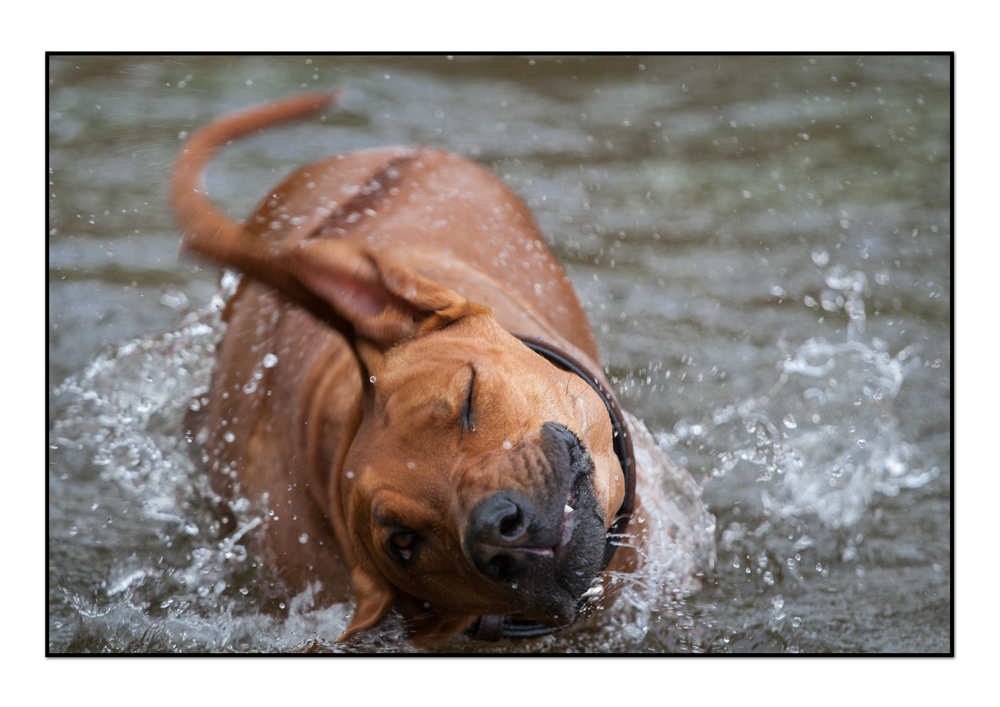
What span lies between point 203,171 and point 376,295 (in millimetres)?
655

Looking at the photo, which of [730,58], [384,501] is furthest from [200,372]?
[730,58]

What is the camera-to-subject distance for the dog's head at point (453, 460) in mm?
1541

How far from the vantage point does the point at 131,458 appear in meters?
2.79

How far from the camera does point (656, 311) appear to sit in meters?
3.24

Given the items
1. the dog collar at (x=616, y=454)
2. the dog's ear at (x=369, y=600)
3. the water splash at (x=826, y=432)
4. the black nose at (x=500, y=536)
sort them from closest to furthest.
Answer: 1. the black nose at (x=500, y=536)
2. the dog's ear at (x=369, y=600)
3. the dog collar at (x=616, y=454)
4. the water splash at (x=826, y=432)

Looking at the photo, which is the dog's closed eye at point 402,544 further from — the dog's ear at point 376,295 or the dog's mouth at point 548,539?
the dog's ear at point 376,295

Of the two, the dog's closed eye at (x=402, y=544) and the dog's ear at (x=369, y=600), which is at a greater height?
the dog's closed eye at (x=402, y=544)

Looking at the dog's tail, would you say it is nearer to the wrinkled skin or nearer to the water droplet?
the wrinkled skin

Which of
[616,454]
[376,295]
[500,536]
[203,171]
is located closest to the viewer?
[500,536]

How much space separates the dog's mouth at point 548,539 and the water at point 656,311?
1.40 feet

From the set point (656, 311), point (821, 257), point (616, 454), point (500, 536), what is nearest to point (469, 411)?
point (500, 536)

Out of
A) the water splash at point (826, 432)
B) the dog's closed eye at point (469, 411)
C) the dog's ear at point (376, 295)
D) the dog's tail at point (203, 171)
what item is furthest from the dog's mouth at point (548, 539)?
the water splash at point (826, 432)

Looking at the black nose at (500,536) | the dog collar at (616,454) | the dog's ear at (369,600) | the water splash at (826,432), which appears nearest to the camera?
the black nose at (500,536)

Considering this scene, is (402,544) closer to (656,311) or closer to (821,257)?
(656,311)
